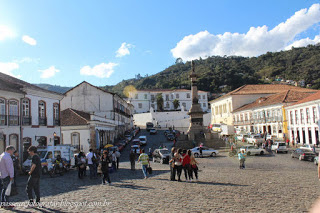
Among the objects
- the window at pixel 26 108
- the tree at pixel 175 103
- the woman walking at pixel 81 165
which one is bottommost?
the woman walking at pixel 81 165

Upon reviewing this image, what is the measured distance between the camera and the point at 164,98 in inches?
3804

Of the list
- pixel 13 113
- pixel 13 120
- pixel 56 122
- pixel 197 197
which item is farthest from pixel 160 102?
pixel 197 197

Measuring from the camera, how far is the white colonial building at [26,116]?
19.5 metres

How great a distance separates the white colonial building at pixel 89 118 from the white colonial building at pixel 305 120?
2484 centimetres

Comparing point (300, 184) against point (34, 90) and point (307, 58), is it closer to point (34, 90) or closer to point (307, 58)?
point (34, 90)

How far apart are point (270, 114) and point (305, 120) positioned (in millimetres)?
9283

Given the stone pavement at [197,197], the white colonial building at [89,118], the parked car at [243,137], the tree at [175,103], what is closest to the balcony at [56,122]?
the white colonial building at [89,118]

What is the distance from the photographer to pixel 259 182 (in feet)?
36.9

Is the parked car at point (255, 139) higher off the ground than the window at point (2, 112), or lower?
lower

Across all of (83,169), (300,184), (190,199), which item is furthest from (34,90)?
(300,184)

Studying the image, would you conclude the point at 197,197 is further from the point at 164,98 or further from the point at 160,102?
the point at 164,98

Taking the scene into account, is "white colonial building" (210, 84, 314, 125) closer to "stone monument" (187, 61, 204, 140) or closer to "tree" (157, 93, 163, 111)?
"stone monument" (187, 61, 204, 140)

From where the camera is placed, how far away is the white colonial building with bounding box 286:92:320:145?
3209cm

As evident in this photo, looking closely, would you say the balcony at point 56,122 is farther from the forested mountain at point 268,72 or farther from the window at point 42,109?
the forested mountain at point 268,72
